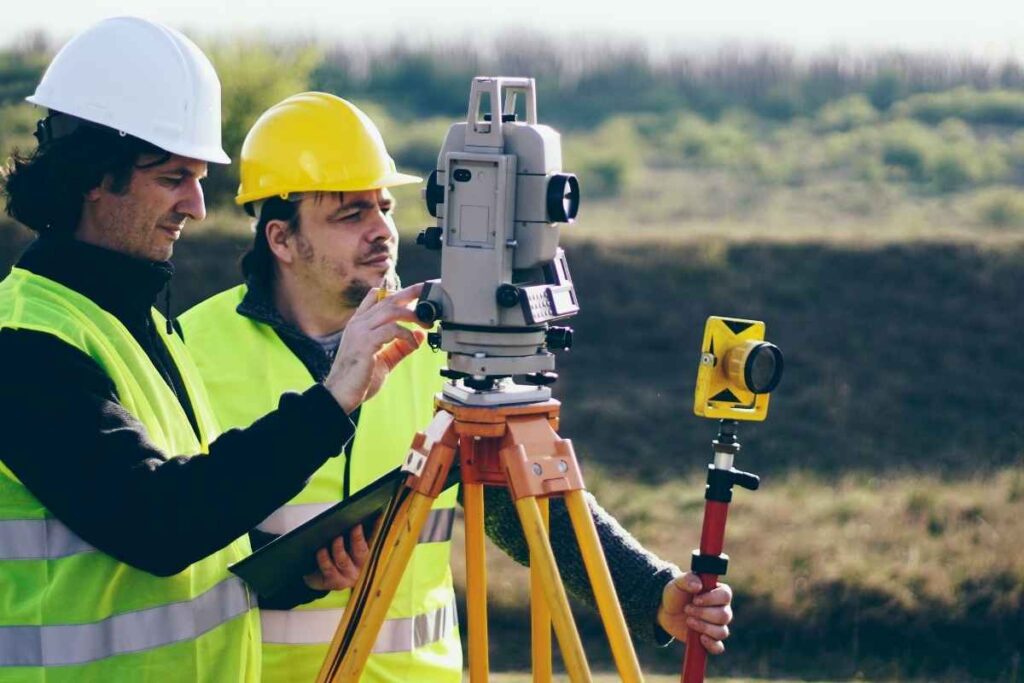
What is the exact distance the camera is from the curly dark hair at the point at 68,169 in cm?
289

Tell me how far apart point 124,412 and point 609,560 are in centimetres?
118

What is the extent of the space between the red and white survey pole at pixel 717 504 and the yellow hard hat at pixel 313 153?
4.07 feet

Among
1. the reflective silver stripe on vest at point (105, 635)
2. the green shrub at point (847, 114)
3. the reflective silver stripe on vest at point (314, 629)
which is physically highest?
the green shrub at point (847, 114)

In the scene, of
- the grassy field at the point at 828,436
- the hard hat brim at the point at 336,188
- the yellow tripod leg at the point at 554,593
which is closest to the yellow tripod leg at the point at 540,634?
the yellow tripod leg at the point at 554,593

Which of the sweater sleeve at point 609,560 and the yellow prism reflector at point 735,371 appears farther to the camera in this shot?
the sweater sleeve at point 609,560

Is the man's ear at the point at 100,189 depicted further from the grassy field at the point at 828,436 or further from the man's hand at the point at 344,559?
the grassy field at the point at 828,436

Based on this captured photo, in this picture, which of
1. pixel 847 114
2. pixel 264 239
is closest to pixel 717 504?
pixel 264 239

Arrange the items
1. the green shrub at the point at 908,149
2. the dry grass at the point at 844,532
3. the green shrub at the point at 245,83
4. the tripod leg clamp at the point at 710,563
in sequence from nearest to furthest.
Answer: the tripod leg clamp at the point at 710,563, the dry grass at the point at 844,532, the green shrub at the point at 245,83, the green shrub at the point at 908,149

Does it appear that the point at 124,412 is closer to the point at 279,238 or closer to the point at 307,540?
the point at 307,540

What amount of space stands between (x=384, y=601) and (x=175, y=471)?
53 centimetres

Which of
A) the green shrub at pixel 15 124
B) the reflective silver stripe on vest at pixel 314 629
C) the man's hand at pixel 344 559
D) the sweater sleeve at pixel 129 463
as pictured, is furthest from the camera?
the green shrub at pixel 15 124

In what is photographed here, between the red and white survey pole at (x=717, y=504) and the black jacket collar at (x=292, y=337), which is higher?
the black jacket collar at (x=292, y=337)

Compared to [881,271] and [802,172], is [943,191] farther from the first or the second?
[881,271]

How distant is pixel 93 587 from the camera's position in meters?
2.74
